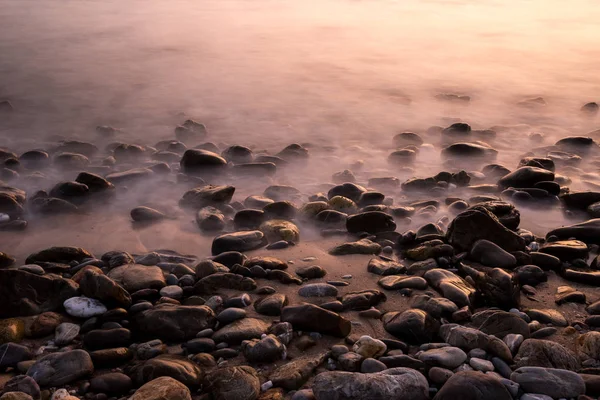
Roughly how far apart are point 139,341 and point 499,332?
1876 millimetres

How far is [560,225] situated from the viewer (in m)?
4.93

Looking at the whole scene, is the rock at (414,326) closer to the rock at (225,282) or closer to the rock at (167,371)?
the rock at (225,282)

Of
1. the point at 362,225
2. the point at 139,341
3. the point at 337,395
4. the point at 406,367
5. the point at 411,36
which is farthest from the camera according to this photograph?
the point at 411,36

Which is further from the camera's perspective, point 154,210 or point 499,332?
point 154,210

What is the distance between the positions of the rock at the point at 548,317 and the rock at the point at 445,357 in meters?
0.72


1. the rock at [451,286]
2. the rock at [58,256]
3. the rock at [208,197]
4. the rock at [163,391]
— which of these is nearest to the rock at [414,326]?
the rock at [451,286]

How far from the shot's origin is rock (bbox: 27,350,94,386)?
109 inches

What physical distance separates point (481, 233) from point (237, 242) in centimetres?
171

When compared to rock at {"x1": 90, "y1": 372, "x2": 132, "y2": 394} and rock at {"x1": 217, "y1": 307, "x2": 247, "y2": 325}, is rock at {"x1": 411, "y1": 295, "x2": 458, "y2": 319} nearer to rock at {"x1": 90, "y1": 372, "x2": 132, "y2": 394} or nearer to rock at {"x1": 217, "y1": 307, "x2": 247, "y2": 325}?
rock at {"x1": 217, "y1": 307, "x2": 247, "y2": 325}

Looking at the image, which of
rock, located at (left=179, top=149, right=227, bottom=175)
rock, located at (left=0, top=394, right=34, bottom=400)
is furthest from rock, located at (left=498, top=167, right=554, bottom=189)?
rock, located at (left=0, top=394, right=34, bottom=400)

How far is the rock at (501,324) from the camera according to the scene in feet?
10.4

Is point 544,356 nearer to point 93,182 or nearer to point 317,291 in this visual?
point 317,291

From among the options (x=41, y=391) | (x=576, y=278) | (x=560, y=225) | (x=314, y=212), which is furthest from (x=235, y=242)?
(x=560, y=225)

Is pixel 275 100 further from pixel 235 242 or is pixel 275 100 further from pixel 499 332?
pixel 499 332
